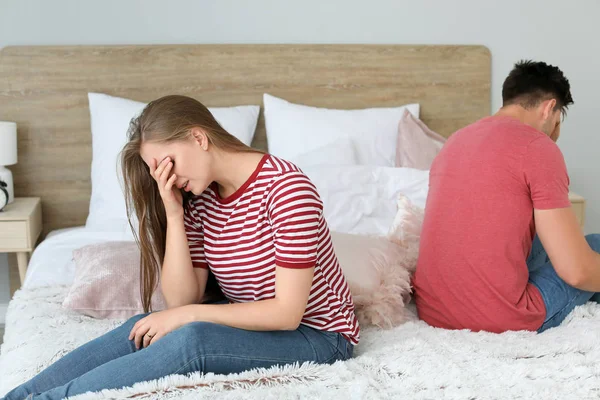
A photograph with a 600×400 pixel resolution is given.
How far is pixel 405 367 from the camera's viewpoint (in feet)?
4.95

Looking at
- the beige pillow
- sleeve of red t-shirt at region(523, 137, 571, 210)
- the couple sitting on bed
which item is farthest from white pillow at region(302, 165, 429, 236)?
sleeve of red t-shirt at region(523, 137, 571, 210)

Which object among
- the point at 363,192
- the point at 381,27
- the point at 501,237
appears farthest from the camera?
the point at 381,27

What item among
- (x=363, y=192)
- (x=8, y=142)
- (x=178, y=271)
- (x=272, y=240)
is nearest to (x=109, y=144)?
(x=8, y=142)

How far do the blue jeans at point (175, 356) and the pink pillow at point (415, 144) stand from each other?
1.48 meters

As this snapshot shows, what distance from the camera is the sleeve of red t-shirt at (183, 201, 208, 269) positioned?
1.67 m

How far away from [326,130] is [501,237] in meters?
1.30

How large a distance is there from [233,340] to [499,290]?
0.70 m

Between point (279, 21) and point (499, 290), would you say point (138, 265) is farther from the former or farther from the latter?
point (279, 21)

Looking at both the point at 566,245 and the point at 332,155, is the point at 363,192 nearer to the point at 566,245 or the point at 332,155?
the point at 332,155

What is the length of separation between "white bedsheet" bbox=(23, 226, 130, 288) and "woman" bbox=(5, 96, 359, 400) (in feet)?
2.37

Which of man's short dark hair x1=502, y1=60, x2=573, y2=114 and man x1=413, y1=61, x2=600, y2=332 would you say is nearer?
man x1=413, y1=61, x2=600, y2=332

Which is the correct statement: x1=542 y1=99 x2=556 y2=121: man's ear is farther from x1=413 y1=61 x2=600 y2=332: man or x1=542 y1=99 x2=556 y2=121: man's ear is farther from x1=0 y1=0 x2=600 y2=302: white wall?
x1=0 y1=0 x2=600 y2=302: white wall

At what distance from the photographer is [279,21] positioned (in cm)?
308

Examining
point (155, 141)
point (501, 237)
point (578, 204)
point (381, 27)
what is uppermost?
point (381, 27)
